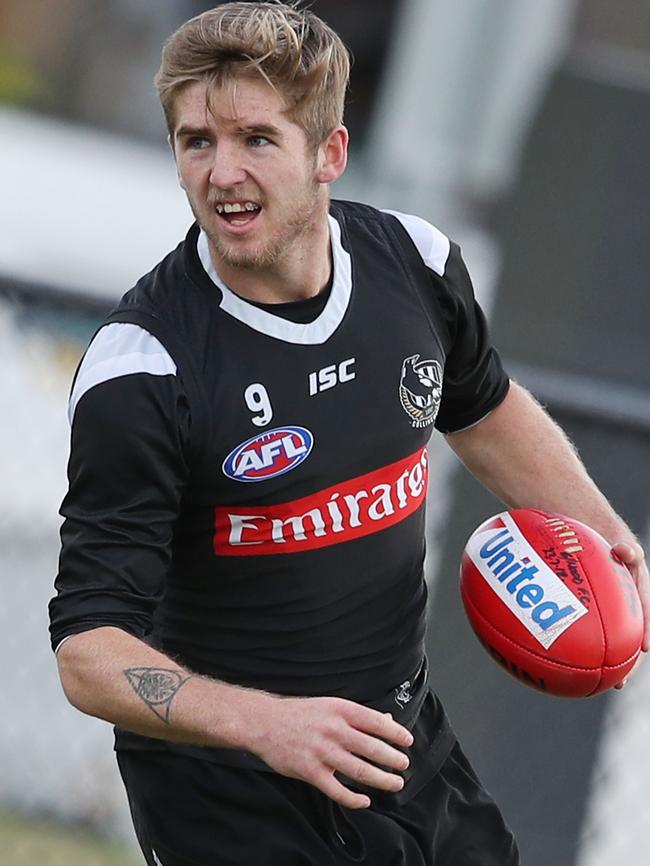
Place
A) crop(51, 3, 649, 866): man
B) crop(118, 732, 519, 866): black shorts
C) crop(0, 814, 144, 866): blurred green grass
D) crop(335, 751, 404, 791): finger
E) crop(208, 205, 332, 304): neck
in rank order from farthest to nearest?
1. crop(0, 814, 144, 866): blurred green grass
2. crop(118, 732, 519, 866): black shorts
3. crop(208, 205, 332, 304): neck
4. crop(51, 3, 649, 866): man
5. crop(335, 751, 404, 791): finger

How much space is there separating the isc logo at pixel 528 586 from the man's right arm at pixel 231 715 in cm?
66

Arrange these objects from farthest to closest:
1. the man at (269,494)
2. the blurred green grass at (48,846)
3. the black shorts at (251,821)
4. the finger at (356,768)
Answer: the blurred green grass at (48,846)
the black shorts at (251,821)
the man at (269,494)
the finger at (356,768)

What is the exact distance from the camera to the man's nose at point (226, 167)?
102 inches

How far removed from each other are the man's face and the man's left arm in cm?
78

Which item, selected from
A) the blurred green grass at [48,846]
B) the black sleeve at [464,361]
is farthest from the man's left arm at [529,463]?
the blurred green grass at [48,846]

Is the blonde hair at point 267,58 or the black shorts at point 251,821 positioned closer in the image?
the blonde hair at point 267,58

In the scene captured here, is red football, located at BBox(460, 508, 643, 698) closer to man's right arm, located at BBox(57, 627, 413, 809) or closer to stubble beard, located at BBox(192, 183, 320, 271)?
man's right arm, located at BBox(57, 627, 413, 809)

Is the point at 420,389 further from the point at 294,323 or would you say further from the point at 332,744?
the point at 332,744

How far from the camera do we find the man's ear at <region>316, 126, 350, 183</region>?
9.13 feet

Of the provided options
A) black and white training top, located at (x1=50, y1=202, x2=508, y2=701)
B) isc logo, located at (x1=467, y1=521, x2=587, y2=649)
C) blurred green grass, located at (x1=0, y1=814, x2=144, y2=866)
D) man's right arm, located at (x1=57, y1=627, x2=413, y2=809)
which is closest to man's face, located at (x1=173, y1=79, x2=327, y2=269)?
black and white training top, located at (x1=50, y1=202, x2=508, y2=701)

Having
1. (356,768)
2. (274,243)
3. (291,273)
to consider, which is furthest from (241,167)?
(356,768)

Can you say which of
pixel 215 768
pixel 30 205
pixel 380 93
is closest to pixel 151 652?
pixel 215 768

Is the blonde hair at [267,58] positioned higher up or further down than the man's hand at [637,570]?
higher up

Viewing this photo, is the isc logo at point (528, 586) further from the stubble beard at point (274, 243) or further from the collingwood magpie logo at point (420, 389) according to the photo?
the stubble beard at point (274, 243)
